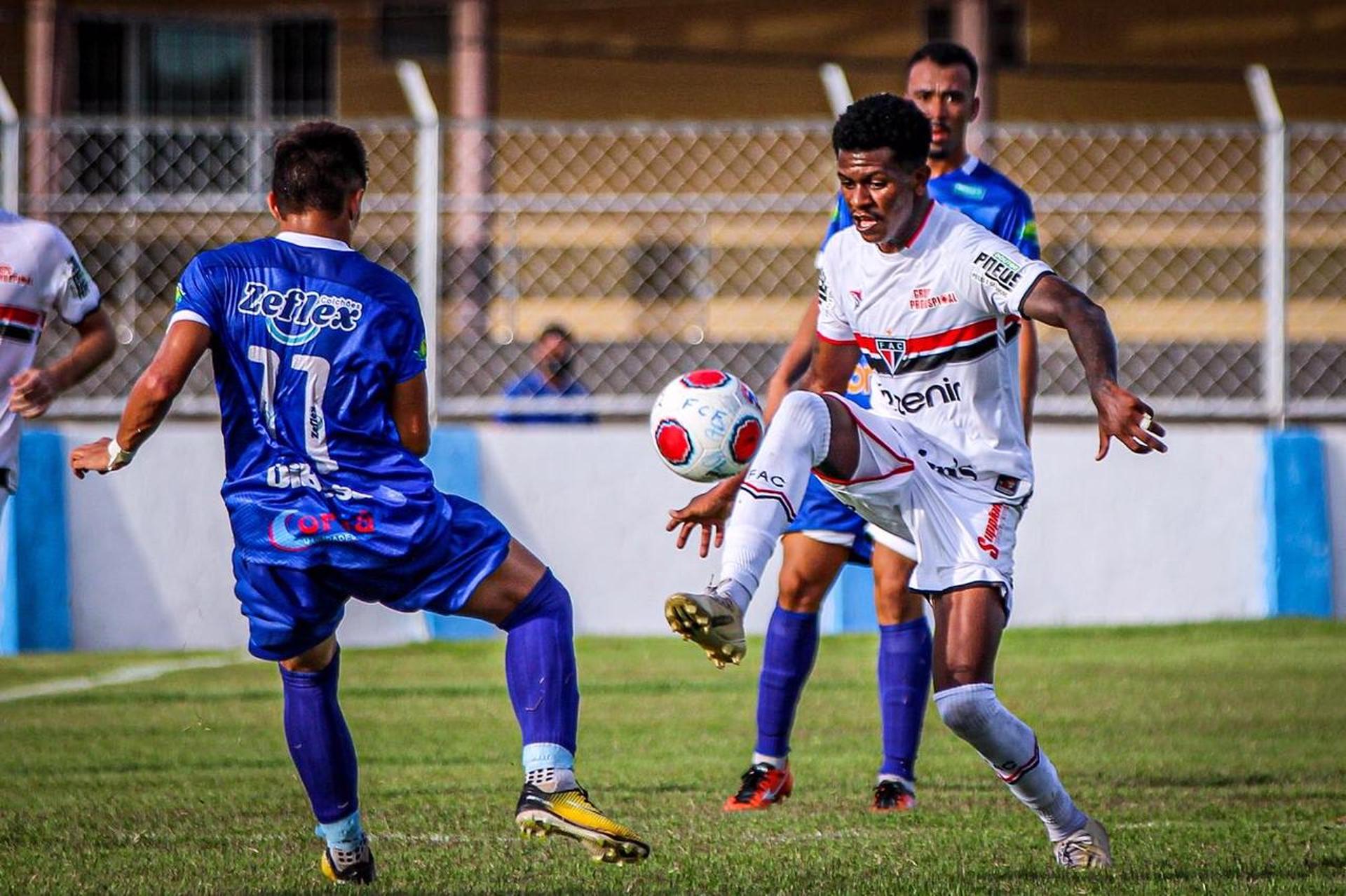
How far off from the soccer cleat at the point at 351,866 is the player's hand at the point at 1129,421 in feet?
6.28

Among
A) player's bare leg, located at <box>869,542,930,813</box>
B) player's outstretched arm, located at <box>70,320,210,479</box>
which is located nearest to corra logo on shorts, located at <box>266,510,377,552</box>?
player's outstretched arm, located at <box>70,320,210,479</box>

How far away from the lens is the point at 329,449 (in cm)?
441

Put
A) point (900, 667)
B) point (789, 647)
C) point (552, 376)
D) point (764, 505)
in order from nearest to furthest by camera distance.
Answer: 1. point (764, 505)
2. point (900, 667)
3. point (789, 647)
4. point (552, 376)

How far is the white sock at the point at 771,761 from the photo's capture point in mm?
6000

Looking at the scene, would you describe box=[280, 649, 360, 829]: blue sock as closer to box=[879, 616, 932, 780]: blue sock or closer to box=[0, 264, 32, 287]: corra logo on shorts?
box=[879, 616, 932, 780]: blue sock

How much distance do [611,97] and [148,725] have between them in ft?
39.1

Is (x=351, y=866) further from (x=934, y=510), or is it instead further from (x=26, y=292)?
(x=26, y=292)

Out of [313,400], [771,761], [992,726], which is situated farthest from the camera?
[771,761]

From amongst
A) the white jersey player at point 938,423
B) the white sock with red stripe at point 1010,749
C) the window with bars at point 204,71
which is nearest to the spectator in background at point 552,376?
the white jersey player at point 938,423

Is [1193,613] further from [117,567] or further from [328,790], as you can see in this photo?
[328,790]

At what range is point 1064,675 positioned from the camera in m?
9.25

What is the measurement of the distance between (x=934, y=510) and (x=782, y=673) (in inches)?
52.2

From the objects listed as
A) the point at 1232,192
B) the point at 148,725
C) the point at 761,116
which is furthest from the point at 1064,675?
the point at 761,116

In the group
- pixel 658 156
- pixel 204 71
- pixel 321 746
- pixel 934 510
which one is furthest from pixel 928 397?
pixel 204 71
